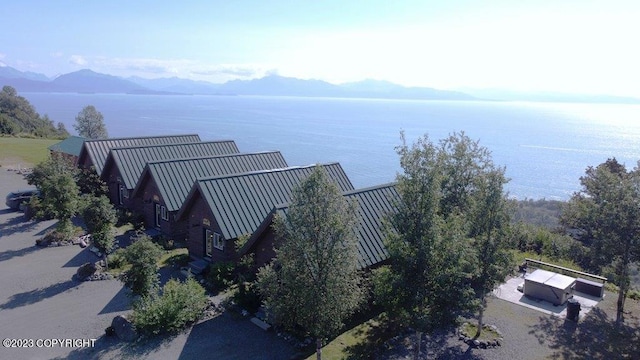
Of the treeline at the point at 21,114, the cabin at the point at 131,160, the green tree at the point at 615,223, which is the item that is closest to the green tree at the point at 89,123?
the treeline at the point at 21,114

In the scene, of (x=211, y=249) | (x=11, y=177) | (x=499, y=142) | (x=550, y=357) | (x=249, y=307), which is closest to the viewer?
(x=550, y=357)

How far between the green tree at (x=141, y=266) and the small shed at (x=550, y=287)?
17.6 m

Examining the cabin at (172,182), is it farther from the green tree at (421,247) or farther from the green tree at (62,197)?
the green tree at (421,247)

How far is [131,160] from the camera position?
3281cm

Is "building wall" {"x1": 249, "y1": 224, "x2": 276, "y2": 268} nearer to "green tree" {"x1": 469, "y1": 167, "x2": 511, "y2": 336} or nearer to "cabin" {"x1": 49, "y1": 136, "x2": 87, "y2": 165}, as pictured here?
"green tree" {"x1": 469, "y1": 167, "x2": 511, "y2": 336}

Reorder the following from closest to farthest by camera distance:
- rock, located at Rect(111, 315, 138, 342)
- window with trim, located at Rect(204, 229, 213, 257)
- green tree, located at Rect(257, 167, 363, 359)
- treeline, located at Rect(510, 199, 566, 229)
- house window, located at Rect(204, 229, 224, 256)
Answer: green tree, located at Rect(257, 167, 363, 359) → rock, located at Rect(111, 315, 138, 342) → house window, located at Rect(204, 229, 224, 256) → window with trim, located at Rect(204, 229, 213, 257) → treeline, located at Rect(510, 199, 566, 229)

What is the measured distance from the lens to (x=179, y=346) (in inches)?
631

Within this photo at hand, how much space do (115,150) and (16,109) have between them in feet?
323

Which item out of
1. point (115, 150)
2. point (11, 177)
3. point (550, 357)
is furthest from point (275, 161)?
point (11, 177)

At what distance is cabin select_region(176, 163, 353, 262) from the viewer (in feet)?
73.4

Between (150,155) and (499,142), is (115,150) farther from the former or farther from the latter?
(499,142)

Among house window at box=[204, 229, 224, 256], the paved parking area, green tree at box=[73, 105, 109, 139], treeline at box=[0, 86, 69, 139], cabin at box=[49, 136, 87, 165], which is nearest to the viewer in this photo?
the paved parking area

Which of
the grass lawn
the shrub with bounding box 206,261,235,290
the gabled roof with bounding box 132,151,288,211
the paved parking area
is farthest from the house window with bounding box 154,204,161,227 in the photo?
the grass lawn

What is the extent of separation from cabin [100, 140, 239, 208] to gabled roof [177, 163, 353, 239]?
30.0ft
